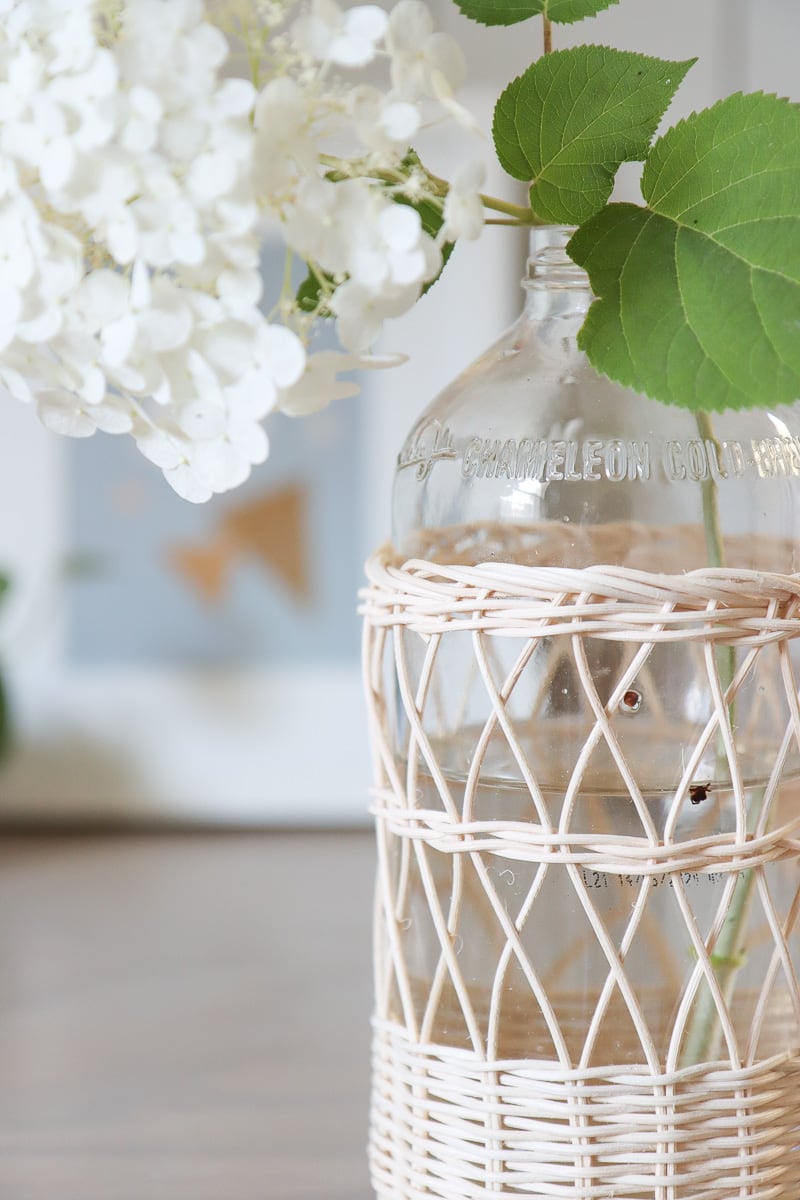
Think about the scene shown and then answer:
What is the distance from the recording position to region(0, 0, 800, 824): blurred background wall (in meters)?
1.01

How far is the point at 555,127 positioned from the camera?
343 millimetres

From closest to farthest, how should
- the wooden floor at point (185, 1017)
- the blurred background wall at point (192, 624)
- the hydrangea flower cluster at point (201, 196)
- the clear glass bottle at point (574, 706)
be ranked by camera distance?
the hydrangea flower cluster at point (201, 196) → the clear glass bottle at point (574, 706) → the wooden floor at point (185, 1017) → the blurred background wall at point (192, 624)

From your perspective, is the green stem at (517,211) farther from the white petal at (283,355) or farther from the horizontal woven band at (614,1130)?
the horizontal woven band at (614,1130)

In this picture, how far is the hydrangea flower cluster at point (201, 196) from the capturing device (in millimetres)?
271

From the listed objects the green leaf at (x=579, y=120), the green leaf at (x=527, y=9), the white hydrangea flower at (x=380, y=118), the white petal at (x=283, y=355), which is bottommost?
the white petal at (x=283, y=355)

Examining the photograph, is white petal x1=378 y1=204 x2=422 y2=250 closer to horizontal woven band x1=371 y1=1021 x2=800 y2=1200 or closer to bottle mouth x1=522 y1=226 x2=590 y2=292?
bottle mouth x1=522 y1=226 x2=590 y2=292

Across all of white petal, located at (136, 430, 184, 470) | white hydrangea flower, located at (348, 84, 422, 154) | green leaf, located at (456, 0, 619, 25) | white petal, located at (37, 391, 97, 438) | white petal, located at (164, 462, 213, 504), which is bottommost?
white petal, located at (164, 462, 213, 504)

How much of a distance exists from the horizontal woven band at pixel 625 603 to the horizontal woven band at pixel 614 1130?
0.13 metres

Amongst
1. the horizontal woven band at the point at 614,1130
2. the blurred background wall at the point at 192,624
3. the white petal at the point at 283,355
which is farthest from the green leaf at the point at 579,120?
the blurred background wall at the point at 192,624

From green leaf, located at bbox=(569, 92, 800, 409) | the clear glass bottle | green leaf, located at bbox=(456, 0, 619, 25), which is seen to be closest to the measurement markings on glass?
the clear glass bottle

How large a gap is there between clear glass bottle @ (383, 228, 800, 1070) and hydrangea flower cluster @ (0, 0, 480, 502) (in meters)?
0.10

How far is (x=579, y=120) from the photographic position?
0.34 meters

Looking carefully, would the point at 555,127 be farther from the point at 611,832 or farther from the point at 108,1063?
the point at 108,1063

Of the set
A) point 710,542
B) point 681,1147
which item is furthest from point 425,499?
point 681,1147
